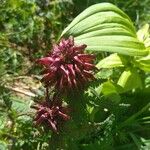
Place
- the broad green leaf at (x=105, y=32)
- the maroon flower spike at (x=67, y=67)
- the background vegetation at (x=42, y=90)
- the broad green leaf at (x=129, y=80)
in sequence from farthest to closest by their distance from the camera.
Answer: the broad green leaf at (x=129, y=80) → the broad green leaf at (x=105, y=32) → the background vegetation at (x=42, y=90) → the maroon flower spike at (x=67, y=67)

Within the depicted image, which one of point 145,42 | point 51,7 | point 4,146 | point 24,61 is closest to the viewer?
point 4,146

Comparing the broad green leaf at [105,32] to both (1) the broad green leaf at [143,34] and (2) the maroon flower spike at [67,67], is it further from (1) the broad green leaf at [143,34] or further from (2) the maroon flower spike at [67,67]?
(2) the maroon flower spike at [67,67]

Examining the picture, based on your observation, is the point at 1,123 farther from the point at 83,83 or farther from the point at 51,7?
the point at 51,7

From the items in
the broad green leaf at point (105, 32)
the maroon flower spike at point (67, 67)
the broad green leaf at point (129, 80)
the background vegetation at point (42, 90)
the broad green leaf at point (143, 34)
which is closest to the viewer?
the maroon flower spike at point (67, 67)

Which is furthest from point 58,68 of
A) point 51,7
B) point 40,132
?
point 51,7

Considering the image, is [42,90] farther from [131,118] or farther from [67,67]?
[131,118]

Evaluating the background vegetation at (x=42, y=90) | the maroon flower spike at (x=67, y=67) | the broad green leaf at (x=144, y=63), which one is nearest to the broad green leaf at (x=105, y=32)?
the broad green leaf at (x=144, y=63)
